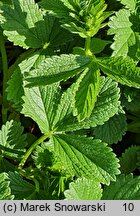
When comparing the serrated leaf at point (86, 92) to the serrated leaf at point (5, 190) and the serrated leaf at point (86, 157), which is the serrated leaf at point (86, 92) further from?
the serrated leaf at point (5, 190)

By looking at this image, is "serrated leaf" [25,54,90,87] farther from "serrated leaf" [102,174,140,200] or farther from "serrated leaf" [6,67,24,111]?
"serrated leaf" [102,174,140,200]

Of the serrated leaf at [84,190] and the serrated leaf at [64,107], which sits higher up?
the serrated leaf at [64,107]

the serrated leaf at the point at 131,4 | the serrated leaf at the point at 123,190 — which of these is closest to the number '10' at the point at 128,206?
the serrated leaf at the point at 123,190

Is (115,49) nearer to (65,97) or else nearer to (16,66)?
(65,97)

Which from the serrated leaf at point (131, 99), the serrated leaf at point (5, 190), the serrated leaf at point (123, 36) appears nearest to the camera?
the serrated leaf at point (5, 190)

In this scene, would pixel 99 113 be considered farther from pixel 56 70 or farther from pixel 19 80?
pixel 19 80
